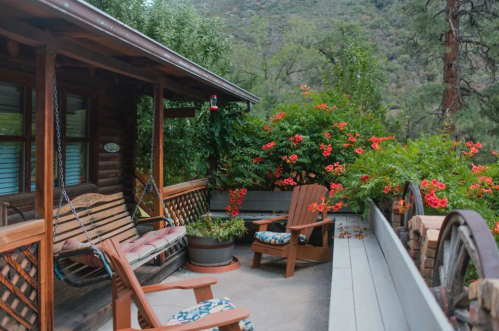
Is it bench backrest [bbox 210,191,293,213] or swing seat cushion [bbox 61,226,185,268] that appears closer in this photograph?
swing seat cushion [bbox 61,226,185,268]

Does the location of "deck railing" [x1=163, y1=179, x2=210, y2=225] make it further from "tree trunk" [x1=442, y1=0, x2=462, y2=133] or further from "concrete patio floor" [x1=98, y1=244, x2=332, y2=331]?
"tree trunk" [x1=442, y1=0, x2=462, y2=133]

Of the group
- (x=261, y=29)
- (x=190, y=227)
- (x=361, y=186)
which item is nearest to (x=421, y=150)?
(x=361, y=186)

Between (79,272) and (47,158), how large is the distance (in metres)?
1.28

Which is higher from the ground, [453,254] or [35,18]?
[35,18]

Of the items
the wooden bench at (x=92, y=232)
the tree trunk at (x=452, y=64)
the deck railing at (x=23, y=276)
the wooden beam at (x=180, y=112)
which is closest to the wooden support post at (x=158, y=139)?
the wooden bench at (x=92, y=232)

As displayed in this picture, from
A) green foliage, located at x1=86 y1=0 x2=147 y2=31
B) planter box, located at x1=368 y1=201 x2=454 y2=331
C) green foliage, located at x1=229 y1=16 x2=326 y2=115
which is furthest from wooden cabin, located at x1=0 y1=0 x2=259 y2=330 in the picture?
green foliage, located at x1=229 y1=16 x2=326 y2=115

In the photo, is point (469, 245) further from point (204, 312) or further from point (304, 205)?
point (304, 205)

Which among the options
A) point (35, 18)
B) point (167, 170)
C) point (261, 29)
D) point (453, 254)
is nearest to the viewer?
point (453, 254)

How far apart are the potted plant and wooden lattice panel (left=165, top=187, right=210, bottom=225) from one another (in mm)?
336

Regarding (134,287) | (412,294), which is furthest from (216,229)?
(412,294)

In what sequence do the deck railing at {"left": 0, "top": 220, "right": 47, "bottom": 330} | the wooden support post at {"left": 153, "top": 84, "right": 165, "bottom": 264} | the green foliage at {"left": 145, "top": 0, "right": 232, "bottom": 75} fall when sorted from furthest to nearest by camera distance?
the green foliage at {"left": 145, "top": 0, "right": 232, "bottom": 75}
the wooden support post at {"left": 153, "top": 84, "right": 165, "bottom": 264}
the deck railing at {"left": 0, "top": 220, "right": 47, "bottom": 330}

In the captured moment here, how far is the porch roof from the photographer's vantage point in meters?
2.40

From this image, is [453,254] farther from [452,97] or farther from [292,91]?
[292,91]

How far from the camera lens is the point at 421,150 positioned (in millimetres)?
4664
